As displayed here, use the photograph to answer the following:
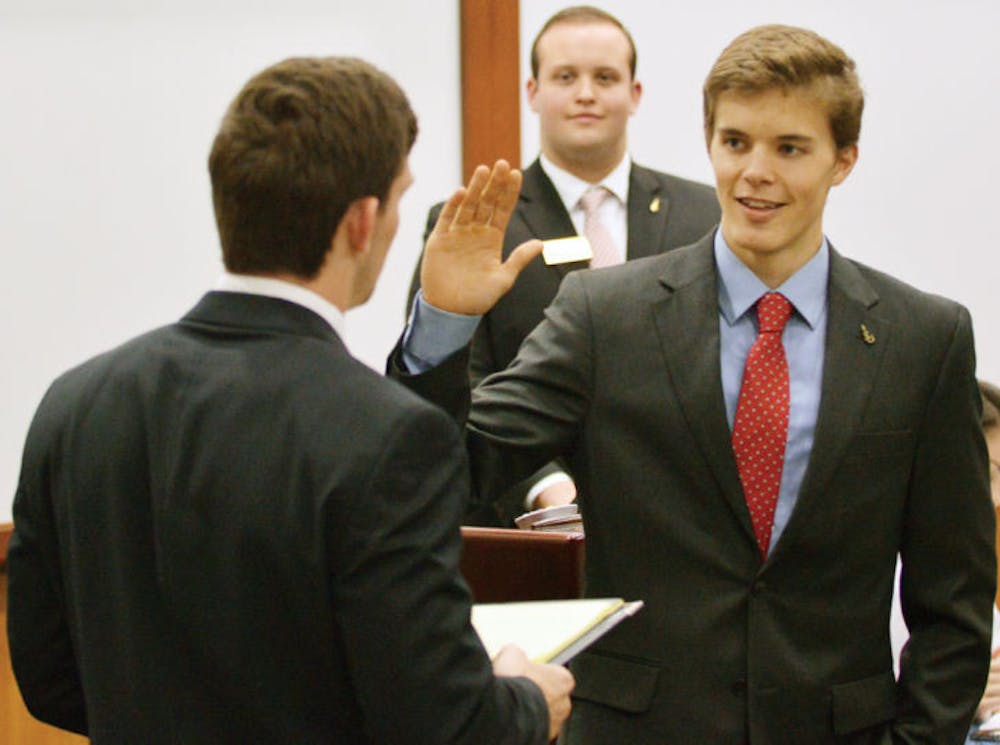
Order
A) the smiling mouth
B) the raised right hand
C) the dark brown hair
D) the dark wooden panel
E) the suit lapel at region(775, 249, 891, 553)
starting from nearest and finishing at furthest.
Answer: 1. the raised right hand
2. the suit lapel at region(775, 249, 891, 553)
3. the smiling mouth
4. the dark brown hair
5. the dark wooden panel

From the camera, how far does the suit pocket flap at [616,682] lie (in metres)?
1.96

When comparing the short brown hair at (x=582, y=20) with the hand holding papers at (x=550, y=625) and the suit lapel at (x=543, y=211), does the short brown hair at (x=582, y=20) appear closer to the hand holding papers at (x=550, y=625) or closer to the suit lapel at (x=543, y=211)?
the suit lapel at (x=543, y=211)

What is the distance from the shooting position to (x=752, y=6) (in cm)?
447

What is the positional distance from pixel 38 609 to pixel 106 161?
218cm

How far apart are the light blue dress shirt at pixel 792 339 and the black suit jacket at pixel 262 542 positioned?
25.8 inches

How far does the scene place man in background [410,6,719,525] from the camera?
11.2ft

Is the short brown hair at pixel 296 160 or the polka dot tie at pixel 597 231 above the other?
the short brown hair at pixel 296 160

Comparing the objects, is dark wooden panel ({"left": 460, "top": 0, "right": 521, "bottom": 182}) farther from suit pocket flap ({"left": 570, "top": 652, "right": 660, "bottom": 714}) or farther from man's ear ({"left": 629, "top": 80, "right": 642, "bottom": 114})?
suit pocket flap ({"left": 570, "top": 652, "right": 660, "bottom": 714})

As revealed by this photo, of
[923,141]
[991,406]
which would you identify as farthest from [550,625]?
[923,141]

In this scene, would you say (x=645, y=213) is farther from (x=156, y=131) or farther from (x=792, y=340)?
(x=792, y=340)

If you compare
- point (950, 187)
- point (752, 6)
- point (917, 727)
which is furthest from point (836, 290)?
point (950, 187)

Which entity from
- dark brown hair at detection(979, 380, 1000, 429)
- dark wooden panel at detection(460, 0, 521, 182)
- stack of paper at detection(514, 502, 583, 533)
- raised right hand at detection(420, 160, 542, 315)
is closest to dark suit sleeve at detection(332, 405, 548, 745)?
raised right hand at detection(420, 160, 542, 315)

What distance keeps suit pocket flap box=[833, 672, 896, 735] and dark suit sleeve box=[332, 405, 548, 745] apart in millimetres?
734

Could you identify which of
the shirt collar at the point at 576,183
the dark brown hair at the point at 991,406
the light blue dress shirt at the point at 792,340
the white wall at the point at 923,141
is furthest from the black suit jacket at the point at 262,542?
the white wall at the point at 923,141
